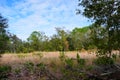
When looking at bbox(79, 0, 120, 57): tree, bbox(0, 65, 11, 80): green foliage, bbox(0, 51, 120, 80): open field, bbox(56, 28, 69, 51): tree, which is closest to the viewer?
bbox(79, 0, 120, 57): tree

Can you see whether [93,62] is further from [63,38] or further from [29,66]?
[63,38]

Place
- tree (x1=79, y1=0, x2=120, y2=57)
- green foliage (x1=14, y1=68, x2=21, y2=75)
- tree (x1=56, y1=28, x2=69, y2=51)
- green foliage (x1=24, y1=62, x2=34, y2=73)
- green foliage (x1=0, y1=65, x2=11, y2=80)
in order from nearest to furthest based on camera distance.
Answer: tree (x1=79, y1=0, x2=120, y2=57), green foliage (x1=0, y1=65, x2=11, y2=80), green foliage (x1=14, y1=68, x2=21, y2=75), green foliage (x1=24, y1=62, x2=34, y2=73), tree (x1=56, y1=28, x2=69, y2=51)

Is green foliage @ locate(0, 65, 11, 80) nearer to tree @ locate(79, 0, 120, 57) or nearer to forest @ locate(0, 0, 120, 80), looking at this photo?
forest @ locate(0, 0, 120, 80)

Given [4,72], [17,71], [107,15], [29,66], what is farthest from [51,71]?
[107,15]

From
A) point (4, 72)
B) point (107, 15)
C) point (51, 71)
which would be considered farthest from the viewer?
point (51, 71)

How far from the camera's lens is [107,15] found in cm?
1493

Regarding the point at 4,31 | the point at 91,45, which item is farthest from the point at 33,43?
the point at 91,45

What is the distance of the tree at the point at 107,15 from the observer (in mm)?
14602

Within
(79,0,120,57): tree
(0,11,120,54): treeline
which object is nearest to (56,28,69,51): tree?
(0,11,120,54): treeline

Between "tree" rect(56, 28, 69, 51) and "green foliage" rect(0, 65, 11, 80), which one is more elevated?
"tree" rect(56, 28, 69, 51)

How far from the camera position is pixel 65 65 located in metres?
19.2

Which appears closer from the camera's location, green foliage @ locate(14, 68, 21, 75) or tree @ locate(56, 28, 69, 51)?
green foliage @ locate(14, 68, 21, 75)

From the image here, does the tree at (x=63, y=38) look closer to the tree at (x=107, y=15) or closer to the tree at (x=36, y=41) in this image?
the tree at (x=36, y=41)

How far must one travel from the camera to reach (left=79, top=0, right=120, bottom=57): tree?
14.6m
